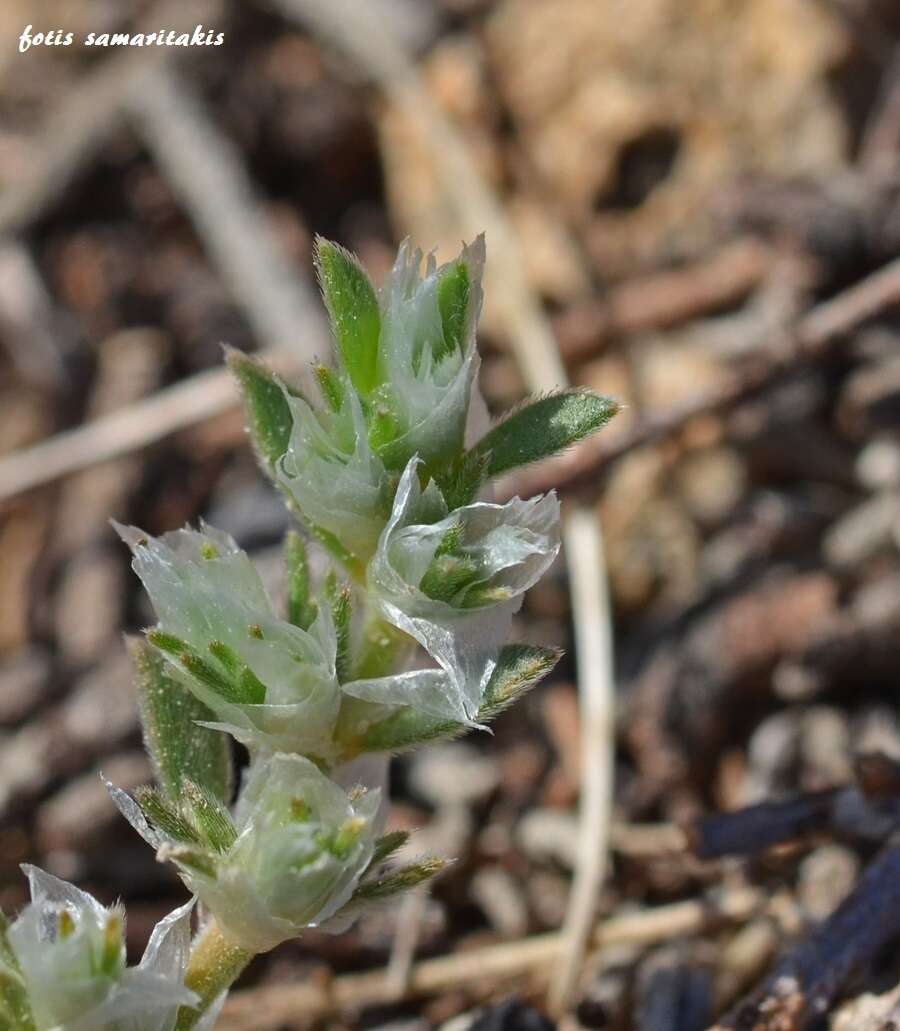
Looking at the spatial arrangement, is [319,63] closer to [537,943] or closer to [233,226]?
[233,226]

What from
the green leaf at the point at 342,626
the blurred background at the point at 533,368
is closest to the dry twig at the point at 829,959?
the blurred background at the point at 533,368

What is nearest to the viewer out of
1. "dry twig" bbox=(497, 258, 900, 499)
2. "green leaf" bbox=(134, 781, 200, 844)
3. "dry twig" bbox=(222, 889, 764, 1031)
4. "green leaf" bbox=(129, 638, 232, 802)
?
"green leaf" bbox=(134, 781, 200, 844)

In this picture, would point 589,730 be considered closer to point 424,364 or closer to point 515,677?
point 515,677

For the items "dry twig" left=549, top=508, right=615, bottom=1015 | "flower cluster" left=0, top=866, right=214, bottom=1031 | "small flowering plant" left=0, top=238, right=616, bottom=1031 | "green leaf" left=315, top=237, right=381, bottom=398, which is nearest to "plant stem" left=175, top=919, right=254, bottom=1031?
"small flowering plant" left=0, top=238, right=616, bottom=1031

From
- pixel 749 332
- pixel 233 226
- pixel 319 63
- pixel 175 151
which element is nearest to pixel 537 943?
pixel 749 332

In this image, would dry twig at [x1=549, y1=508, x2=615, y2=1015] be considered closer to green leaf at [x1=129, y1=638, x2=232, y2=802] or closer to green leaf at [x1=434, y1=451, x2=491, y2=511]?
green leaf at [x1=129, y1=638, x2=232, y2=802]

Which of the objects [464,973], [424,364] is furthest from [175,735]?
[464,973]

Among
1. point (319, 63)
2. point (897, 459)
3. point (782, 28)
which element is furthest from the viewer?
point (319, 63)
